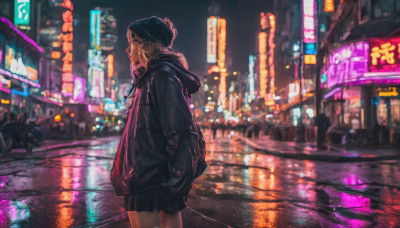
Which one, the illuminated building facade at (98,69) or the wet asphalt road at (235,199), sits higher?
the illuminated building facade at (98,69)

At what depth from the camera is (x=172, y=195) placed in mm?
1943

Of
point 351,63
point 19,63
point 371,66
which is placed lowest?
point 371,66

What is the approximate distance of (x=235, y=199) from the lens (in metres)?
6.11

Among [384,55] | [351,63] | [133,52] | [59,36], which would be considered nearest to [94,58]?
[59,36]

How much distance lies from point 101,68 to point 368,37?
5899 centimetres

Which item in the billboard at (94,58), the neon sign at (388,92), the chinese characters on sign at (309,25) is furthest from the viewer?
the billboard at (94,58)

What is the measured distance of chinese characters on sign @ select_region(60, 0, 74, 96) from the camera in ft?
161

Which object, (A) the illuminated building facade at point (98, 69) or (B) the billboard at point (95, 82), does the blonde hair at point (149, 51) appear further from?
(B) the billboard at point (95, 82)

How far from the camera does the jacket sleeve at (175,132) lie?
1939 mm

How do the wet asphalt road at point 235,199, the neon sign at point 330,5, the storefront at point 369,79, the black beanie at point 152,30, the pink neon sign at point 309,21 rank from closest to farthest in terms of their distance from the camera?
the black beanie at point 152,30 → the wet asphalt road at point 235,199 → the storefront at point 369,79 → the pink neon sign at point 309,21 → the neon sign at point 330,5

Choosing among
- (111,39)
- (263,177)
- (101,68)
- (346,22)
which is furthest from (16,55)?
(111,39)

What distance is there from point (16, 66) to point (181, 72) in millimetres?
33269

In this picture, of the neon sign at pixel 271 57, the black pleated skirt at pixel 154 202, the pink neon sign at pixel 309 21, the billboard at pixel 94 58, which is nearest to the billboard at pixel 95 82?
the billboard at pixel 94 58

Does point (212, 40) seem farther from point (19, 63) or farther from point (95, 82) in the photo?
point (19, 63)
